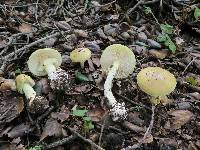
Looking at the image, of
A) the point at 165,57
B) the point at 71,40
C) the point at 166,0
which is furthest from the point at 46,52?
the point at 166,0

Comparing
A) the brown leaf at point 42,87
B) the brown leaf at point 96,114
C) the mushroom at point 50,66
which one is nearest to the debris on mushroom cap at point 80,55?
the mushroom at point 50,66

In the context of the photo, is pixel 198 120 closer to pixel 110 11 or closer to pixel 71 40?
pixel 71 40

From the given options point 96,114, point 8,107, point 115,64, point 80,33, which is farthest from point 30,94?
point 80,33

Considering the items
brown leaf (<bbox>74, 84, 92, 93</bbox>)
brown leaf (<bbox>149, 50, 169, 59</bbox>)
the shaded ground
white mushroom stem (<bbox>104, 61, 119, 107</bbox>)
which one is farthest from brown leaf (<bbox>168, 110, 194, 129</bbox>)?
brown leaf (<bbox>149, 50, 169, 59</bbox>)

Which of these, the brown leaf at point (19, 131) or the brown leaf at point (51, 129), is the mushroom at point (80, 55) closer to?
the brown leaf at point (51, 129)

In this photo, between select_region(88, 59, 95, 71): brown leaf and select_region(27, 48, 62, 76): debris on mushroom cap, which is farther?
select_region(88, 59, 95, 71): brown leaf

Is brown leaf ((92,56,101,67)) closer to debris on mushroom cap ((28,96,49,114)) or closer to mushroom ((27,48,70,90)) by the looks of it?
mushroom ((27,48,70,90))
